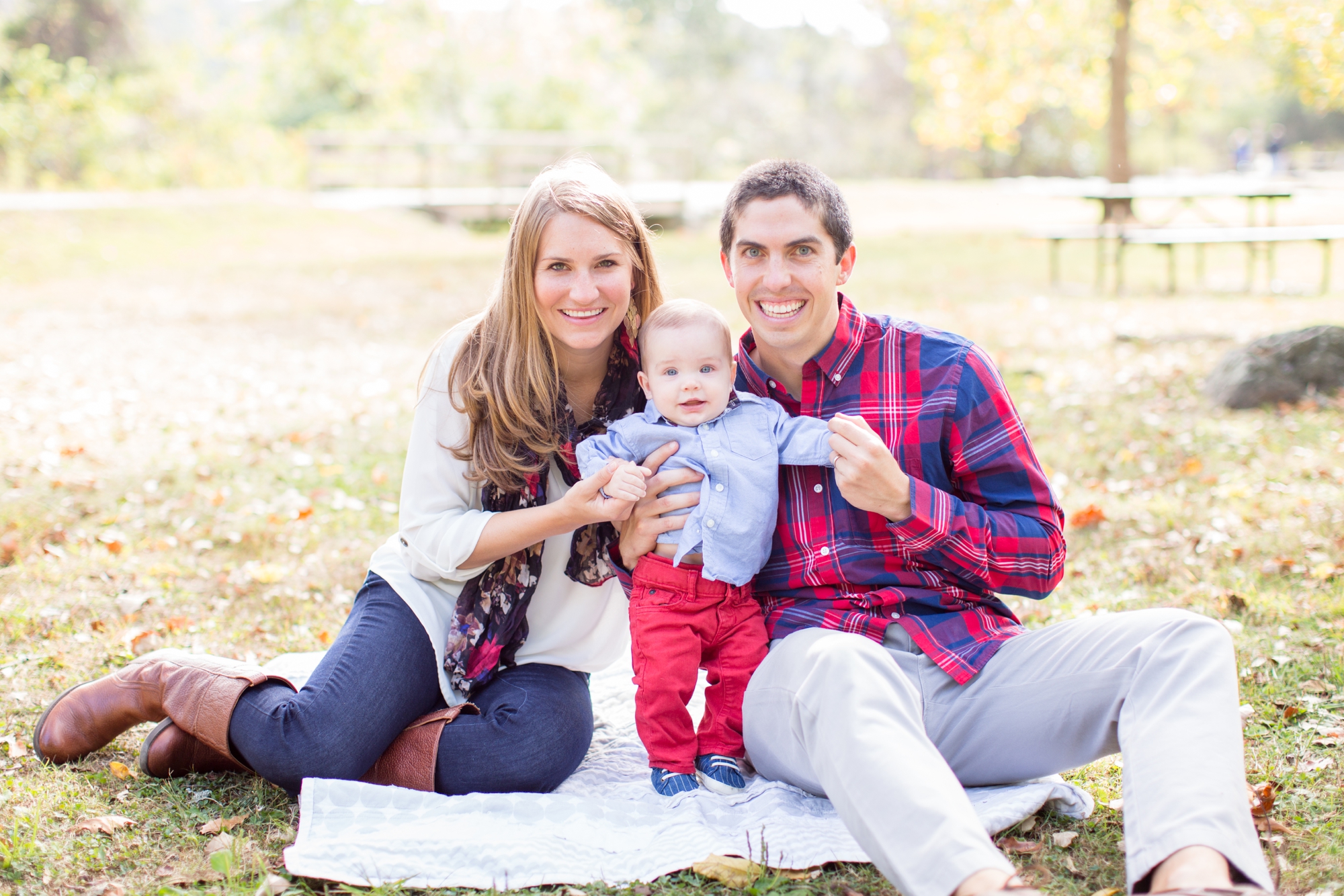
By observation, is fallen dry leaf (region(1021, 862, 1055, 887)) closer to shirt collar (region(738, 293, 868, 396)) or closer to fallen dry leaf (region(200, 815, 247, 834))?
shirt collar (region(738, 293, 868, 396))

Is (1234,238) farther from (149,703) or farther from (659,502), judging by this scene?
(149,703)

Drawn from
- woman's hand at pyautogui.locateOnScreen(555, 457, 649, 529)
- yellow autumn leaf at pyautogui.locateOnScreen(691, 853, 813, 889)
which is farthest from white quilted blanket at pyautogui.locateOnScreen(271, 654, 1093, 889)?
woman's hand at pyautogui.locateOnScreen(555, 457, 649, 529)

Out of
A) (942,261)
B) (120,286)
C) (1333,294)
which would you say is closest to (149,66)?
(120,286)

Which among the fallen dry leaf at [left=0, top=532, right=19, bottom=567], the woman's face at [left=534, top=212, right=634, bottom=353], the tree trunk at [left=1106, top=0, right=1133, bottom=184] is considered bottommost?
the fallen dry leaf at [left=0, top=532, right=19, bottom=567]

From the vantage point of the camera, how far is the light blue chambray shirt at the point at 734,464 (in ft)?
9.30

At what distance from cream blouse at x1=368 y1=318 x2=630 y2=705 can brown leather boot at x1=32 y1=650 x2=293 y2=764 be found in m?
0.45

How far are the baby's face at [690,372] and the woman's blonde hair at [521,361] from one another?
0.32 metres

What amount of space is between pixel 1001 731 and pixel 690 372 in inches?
45.3

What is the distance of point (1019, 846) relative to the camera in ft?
8.78

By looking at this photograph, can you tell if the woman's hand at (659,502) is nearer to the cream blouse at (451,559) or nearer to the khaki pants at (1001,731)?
the cream blouse at (451,559)

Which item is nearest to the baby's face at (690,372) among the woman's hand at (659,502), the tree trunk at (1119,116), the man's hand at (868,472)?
the woman's hand at (659,502)

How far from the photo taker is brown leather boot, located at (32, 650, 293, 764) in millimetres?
2908

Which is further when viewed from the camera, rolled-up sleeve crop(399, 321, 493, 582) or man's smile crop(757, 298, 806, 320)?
rolled-up sleeve crop(399, 321, 493, 582)

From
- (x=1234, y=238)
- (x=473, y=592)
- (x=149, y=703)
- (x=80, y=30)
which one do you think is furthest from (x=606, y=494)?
(x=80, y=30)
